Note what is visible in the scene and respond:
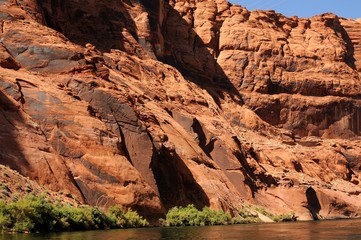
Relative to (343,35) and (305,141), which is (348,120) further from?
(343,35)

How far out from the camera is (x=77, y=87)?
51.8 metres

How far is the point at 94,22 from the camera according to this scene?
261ft

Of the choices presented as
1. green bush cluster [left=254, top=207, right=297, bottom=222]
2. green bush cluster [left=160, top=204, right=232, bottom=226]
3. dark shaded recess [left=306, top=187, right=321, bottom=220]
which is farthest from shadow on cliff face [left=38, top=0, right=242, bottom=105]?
green bush cluster [left=160, top=204, right=232, bottom=226]

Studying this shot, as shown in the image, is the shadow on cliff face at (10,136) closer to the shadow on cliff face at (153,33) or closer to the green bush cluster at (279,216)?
the shadow on cliff face at (153,33)

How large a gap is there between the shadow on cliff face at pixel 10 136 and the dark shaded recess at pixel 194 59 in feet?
164

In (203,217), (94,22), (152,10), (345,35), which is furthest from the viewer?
(345,35)

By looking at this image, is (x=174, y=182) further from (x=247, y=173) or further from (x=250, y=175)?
(x=250, y=175)

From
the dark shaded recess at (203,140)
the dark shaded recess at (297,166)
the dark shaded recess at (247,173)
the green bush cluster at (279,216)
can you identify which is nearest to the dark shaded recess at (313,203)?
the green bush cluster at (279,216)

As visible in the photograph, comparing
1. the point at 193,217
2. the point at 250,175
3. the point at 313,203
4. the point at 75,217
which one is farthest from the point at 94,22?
the point at 75,217

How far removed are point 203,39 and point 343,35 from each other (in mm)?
29221

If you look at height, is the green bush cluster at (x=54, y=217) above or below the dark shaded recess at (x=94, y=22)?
below

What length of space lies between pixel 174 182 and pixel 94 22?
31.4 metres

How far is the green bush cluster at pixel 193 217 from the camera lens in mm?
48616

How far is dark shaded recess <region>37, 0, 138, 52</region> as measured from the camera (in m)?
75.0
